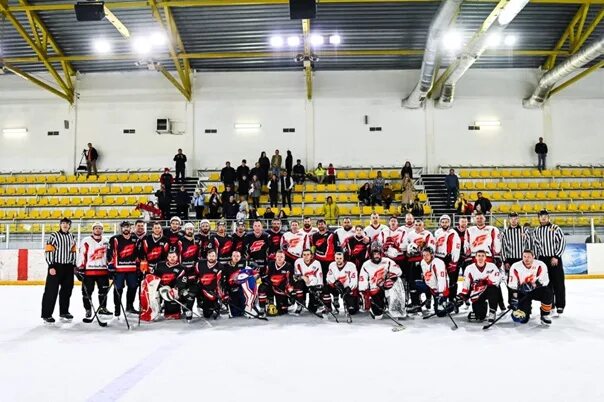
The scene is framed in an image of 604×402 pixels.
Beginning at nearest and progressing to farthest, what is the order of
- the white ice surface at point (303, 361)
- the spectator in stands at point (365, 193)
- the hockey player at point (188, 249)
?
the white ice surface at point (303, 361) < the hockey player at point (188, 249) < the spectator in stands at point (365, 193)

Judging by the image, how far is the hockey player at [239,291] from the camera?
731cm

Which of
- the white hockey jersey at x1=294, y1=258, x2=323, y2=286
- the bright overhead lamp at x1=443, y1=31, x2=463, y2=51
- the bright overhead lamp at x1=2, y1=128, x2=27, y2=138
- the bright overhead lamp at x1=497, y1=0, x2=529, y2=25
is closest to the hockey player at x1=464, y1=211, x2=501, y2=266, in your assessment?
the white hockey jersey at x1=294, y1=258, x2=323, y2=286

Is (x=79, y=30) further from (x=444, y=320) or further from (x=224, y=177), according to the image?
(x=444, y=320)

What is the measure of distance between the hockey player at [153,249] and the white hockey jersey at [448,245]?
13.8 feet

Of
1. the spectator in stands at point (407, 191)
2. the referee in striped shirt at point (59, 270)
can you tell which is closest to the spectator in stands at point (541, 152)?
the spectator in stands at point (407, 191)

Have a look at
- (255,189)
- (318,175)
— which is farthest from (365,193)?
(255,189)

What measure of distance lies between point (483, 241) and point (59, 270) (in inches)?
247

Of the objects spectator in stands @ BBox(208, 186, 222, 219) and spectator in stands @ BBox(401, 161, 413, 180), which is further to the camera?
spectator in stands @ BBox(401, 161, 413, 180)

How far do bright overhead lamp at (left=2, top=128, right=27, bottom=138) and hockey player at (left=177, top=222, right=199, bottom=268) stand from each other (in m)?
14.8

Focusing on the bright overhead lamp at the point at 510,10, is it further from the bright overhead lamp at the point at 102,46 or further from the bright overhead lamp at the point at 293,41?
the bright overhead lamp at the point at 102,46

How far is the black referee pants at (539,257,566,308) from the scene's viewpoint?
284 inches

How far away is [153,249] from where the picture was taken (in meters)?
7.57

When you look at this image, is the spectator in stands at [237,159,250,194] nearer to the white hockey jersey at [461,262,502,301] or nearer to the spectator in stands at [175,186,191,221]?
the spectator in stands at [175,186,191,221]

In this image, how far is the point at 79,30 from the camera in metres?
16.3
